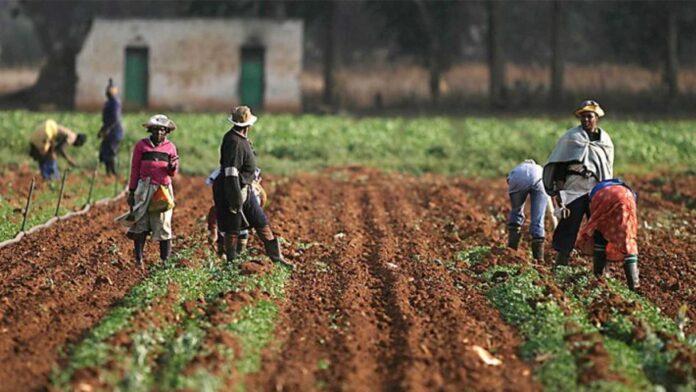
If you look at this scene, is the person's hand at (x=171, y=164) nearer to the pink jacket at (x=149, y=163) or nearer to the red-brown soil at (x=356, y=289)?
the pink jacket at (x=149, y=163)

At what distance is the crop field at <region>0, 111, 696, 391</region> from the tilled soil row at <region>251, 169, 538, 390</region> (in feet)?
0.08

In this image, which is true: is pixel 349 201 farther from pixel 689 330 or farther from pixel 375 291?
pixel 689 330

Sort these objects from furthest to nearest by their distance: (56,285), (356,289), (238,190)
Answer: (238,190) < (356,289) < (56,285)

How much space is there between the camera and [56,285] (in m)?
9.99

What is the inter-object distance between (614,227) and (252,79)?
2964 centimetres

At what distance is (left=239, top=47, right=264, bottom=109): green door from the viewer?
3931 centimetres

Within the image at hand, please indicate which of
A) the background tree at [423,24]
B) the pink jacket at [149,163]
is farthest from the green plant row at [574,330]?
the background tree at [423,24]

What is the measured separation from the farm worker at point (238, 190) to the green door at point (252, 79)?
28.3 meters

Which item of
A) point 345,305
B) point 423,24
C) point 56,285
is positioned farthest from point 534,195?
point 423,24

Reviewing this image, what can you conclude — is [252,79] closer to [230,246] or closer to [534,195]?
[534,195]

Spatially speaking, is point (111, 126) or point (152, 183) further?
point (111, 126)

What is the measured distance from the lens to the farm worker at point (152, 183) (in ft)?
36.1

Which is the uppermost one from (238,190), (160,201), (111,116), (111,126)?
(111,116)

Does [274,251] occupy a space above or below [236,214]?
below
